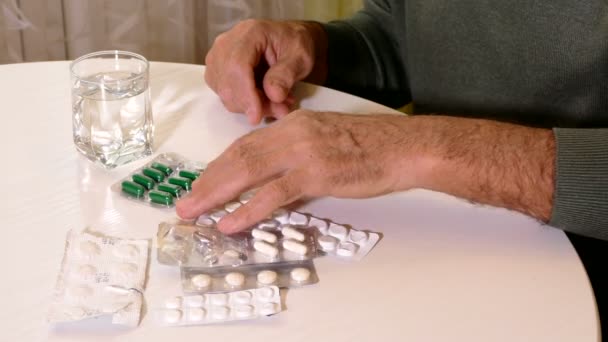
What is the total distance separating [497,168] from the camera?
2.49 ft

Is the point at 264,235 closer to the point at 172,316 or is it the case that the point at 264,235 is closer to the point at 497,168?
the point at 172,316

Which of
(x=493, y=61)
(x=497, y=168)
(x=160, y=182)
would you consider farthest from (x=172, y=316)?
(x=493, y=61)

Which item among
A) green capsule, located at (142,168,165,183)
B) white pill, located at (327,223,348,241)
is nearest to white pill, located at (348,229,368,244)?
white pill, located at (327,223,348,241)

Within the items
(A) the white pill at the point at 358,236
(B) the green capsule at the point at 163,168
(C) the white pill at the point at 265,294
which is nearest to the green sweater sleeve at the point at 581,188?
(A) the white pill at the point at 358,236

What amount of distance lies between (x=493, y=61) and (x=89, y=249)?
0.62 m

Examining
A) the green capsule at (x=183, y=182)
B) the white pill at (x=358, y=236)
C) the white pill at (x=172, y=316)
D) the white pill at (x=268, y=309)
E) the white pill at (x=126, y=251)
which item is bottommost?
the white pill at (x=172, y=316)

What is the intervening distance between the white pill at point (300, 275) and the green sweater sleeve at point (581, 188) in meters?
0.25

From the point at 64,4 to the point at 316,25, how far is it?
654 millimetres

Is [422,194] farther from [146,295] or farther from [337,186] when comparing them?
[146,295]

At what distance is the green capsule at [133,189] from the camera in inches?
30.8

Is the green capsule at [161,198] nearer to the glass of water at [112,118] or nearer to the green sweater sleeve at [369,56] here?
the glass of water at [112,118]

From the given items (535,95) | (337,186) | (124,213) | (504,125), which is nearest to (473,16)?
(535,95)

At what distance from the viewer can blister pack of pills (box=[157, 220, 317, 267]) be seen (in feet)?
2.25

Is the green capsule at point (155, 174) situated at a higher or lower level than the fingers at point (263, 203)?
lower
